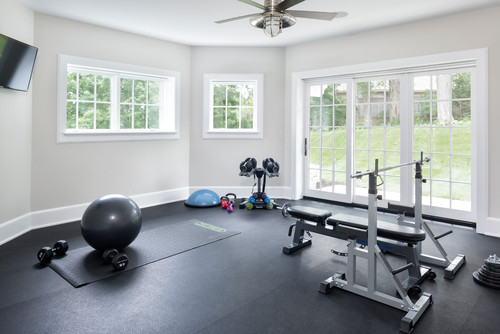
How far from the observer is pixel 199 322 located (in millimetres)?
2107

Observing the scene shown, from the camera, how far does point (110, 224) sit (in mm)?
3066

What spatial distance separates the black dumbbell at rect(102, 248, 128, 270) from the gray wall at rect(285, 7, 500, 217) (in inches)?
160

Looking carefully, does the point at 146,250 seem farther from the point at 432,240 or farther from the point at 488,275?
the point at 488,275

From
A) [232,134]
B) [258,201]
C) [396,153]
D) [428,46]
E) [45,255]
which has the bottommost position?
[45,255]

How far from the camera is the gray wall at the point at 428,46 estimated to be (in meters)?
3.89

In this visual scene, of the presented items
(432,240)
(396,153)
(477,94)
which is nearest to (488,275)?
(432,240)

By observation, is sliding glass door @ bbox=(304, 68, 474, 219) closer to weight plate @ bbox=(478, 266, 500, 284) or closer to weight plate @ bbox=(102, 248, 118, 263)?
weight plate @ bbox=(478, 266, 500, 284)

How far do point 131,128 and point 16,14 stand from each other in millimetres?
2006

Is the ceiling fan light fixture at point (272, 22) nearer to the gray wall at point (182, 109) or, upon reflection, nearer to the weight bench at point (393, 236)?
the weight bench at point (393, 236)

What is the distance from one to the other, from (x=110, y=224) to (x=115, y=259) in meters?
0.35

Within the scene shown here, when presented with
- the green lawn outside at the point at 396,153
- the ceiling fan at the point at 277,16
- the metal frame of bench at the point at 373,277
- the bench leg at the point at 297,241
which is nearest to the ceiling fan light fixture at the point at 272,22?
the ceiling fan at the point at 277,16

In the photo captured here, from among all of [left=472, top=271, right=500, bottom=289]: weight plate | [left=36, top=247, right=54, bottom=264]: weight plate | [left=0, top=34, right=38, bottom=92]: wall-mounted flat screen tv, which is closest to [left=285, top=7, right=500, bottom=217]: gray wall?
[left=472, top=271, right=500, bottom=289]: weight plate

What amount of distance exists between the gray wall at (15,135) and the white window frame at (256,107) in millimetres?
2622

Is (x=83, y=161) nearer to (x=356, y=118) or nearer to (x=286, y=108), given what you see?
(x=286, y=108)
